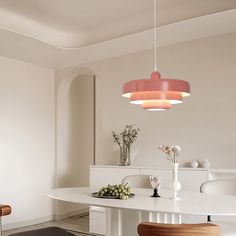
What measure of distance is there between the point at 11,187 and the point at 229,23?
12.5 feet

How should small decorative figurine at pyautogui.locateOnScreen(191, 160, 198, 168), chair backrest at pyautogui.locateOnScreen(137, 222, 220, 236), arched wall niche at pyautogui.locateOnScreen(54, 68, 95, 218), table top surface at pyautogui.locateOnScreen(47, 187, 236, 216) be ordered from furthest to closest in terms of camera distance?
arched wall niche at pyautogui.locateOnScreen(54, 68, 95, 218) < small decorative figurine at pyautogui.locateOnScreen(191, 160, 198, 168) < table top surface at pyautogui.locateOnScreen(47, 187, 236, 216) < chair backrest at pyautogui.locateOnScreen(137, 222, 220, 236)

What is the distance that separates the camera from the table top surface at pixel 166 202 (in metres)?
2.37

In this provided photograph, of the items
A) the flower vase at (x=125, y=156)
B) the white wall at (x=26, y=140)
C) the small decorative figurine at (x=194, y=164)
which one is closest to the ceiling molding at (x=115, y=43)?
the white wall at (x=26, y=140)

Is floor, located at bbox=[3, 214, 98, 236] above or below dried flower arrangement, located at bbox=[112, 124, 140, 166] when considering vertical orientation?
below

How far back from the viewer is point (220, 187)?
358cm

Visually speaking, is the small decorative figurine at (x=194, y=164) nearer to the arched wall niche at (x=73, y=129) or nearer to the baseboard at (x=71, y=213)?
the arched wall niche at (x=73, y=129)

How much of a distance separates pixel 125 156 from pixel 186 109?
110 cm

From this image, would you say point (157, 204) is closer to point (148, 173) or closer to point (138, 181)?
point (138, 181)

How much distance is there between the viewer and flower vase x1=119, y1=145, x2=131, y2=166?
4984 millimetres

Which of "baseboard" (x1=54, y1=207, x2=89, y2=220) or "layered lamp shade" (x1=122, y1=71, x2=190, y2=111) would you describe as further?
"baseboard" (x1=54, y1=207, x2=89, y2=220)

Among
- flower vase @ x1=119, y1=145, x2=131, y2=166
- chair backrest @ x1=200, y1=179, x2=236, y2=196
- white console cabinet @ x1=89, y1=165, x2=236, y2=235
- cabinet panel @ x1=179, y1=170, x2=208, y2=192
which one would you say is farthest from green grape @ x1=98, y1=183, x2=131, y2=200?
flower vase @ x1=119, y1=145, x2=131, y2=166

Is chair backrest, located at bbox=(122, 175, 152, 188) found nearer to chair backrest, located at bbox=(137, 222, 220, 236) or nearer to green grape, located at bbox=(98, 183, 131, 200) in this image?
green grape, located at bbox=(98, 183, 131, 200)

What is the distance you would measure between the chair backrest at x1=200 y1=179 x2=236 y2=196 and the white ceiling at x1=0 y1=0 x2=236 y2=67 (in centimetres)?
185

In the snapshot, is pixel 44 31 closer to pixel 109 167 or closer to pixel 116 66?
pixel 116 66
